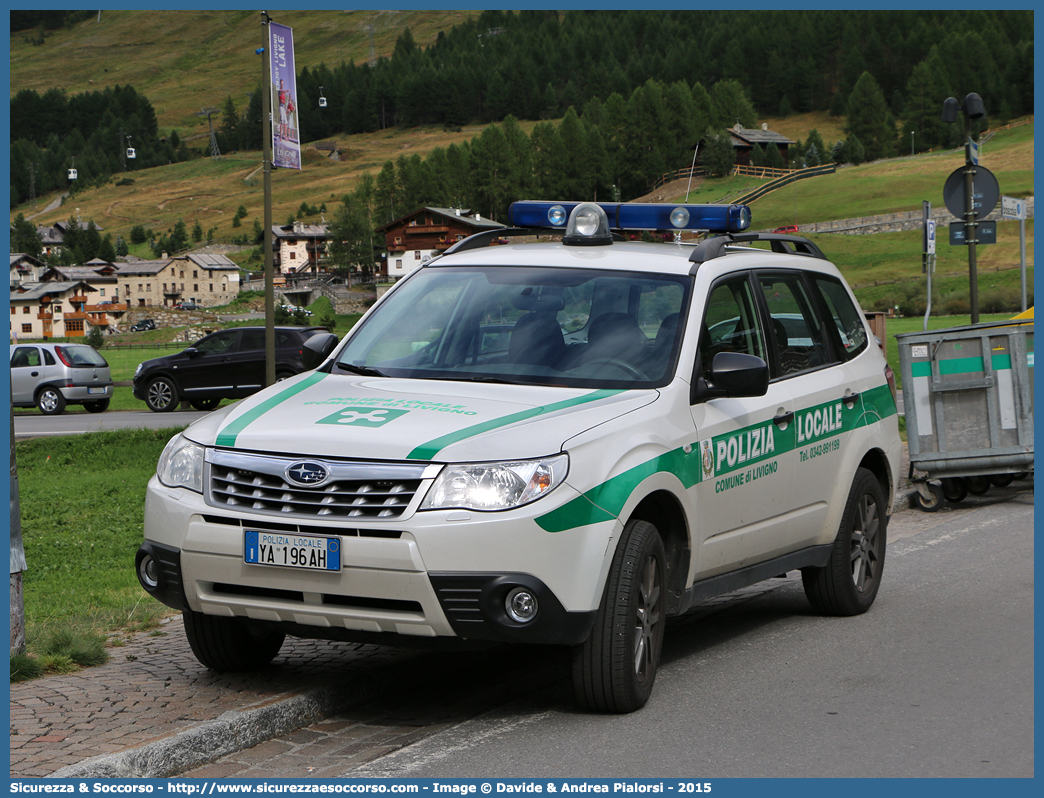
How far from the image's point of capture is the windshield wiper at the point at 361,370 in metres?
5.93

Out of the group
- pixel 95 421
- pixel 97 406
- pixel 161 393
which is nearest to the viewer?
pixel 95 421

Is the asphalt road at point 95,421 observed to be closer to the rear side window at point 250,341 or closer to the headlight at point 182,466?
the rear side window at point 250,341

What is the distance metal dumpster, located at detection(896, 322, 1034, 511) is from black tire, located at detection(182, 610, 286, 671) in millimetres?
7611

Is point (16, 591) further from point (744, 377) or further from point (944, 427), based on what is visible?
point (944, 427)

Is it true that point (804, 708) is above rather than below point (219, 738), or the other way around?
below

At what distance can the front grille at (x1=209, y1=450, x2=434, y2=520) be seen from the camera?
464 cm

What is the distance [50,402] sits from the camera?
29.5 meters

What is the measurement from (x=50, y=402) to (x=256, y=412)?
85.7 feet

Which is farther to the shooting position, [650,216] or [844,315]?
[844,315]

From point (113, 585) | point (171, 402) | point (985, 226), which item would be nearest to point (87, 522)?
point (113, 585)

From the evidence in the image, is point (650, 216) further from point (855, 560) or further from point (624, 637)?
point (624, 637)

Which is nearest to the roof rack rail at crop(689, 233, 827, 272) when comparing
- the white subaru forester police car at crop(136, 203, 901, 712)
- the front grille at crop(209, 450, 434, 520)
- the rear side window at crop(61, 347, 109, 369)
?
the white subaru forester police car at crop(136, 203, 901, 712)

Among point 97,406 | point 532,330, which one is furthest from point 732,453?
point 97,406

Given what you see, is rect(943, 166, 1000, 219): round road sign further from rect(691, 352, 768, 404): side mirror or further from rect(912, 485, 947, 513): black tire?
rect(691, 352, 768, 404): side mirror
